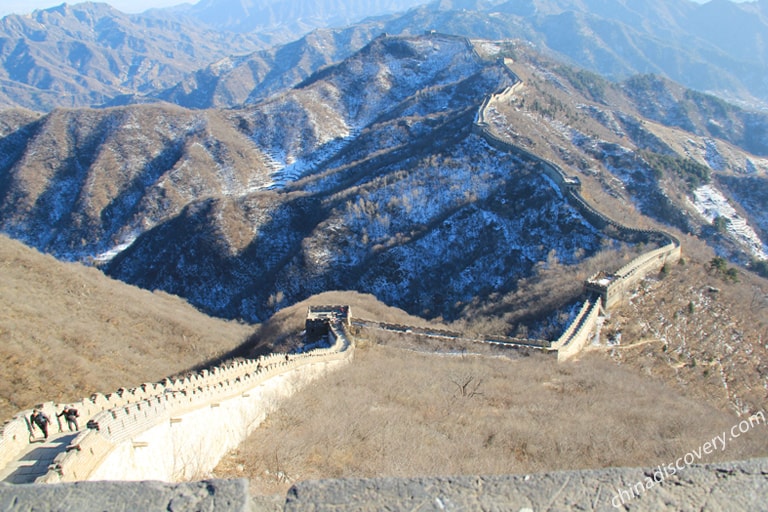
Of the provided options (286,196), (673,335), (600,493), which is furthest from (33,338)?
(286,196)

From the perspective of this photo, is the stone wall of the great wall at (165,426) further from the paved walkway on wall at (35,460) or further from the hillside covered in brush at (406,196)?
the hillside covered in brush at (406,196)

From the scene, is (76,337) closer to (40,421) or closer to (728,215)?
(40,421)

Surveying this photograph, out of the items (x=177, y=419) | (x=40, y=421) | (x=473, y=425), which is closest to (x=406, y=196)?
(x=473, y=425)

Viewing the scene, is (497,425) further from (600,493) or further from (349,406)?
(600,493)

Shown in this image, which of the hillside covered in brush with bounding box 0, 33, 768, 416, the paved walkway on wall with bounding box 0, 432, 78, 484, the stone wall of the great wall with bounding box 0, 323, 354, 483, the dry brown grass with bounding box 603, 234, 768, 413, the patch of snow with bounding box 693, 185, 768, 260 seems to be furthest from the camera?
the patch of snow with bounding box 693, 185, 768, 260

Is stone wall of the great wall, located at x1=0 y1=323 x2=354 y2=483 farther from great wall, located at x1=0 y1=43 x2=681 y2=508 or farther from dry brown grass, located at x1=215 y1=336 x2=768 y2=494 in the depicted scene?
dry brown grass, located at x1=215 y1=336 x2=768 y2=494

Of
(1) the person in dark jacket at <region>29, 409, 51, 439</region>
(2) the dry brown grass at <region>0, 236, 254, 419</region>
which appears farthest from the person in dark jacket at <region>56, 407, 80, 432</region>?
(2) the dry brown grass at <region>0, 236, 254, 419</region>
